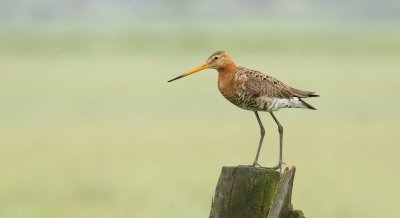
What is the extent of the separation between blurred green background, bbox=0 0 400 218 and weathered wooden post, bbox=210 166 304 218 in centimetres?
764

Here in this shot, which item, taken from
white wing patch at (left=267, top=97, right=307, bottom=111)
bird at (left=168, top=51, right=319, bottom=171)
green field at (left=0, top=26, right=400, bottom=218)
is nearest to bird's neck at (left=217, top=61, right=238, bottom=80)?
bird at (left=168, top=51, right=319, bottom=171)

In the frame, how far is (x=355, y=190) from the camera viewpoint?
1756cm

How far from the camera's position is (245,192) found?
264 inches

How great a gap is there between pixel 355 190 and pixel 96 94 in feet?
81.9

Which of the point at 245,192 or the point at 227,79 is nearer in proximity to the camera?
the point at 245,192

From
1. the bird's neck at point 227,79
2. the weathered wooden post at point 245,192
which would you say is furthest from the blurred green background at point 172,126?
the weathered wooden post at point 245,192

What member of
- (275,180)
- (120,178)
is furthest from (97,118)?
(275,180)

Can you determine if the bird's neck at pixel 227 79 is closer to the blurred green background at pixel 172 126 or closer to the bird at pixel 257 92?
the bird at pixel 257 92

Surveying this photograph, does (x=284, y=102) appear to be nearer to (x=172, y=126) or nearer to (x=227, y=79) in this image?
(x=227, y=79)

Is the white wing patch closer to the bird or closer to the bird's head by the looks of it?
the bird

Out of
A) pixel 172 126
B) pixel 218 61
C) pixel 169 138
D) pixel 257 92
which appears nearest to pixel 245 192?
pixel 218 61

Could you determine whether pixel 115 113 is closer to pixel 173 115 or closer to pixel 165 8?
pixel 173 115

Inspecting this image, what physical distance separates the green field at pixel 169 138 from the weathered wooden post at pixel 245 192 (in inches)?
299

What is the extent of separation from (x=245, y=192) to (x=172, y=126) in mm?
23715
